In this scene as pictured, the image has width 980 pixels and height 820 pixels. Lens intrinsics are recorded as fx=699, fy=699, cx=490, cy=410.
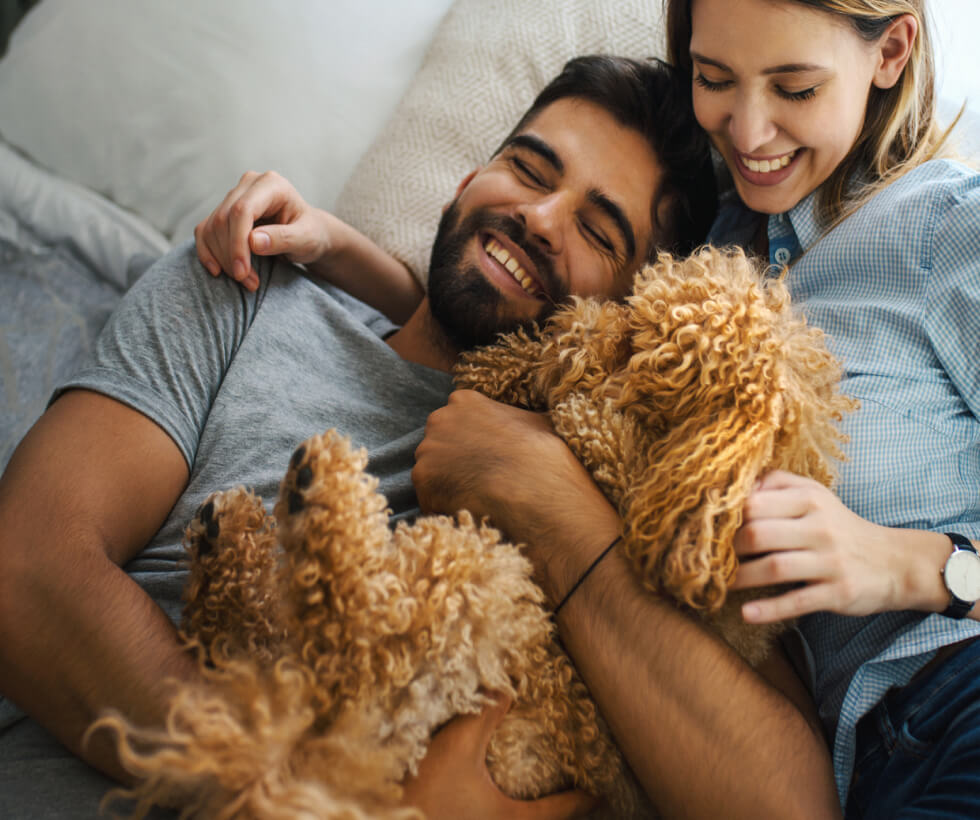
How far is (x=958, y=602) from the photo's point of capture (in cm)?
112

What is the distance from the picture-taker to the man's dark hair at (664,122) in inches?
68.4

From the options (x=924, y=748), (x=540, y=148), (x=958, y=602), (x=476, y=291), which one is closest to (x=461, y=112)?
(x=540, y=148)

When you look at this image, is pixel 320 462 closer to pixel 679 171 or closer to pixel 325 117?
pixel 679 171

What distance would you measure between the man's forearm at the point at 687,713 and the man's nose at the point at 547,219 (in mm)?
799

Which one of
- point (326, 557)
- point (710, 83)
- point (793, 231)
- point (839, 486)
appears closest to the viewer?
point (326, 557)

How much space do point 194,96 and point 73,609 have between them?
5.83ft

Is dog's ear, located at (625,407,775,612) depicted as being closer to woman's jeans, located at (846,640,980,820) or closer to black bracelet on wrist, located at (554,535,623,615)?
black bracelet on wrist, located at (554,535,623,615)

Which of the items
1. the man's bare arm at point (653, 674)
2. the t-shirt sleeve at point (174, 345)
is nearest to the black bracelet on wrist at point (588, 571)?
the man's bare arm at point (653, 674)

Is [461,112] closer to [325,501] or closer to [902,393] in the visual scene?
[902,393]

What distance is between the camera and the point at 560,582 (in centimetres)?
115

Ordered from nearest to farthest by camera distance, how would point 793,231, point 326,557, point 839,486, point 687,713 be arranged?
1. point 326,557
2. point 687,713
3. point 839,486
4. point 793,231

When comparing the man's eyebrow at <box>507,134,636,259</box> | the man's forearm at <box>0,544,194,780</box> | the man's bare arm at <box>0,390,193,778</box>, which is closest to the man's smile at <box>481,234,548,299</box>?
the man's eyebrow at <box>507,134,636,259</box>

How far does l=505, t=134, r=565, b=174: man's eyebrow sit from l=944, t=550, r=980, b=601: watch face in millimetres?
1138

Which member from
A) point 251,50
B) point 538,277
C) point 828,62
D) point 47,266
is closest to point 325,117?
point 251,50
